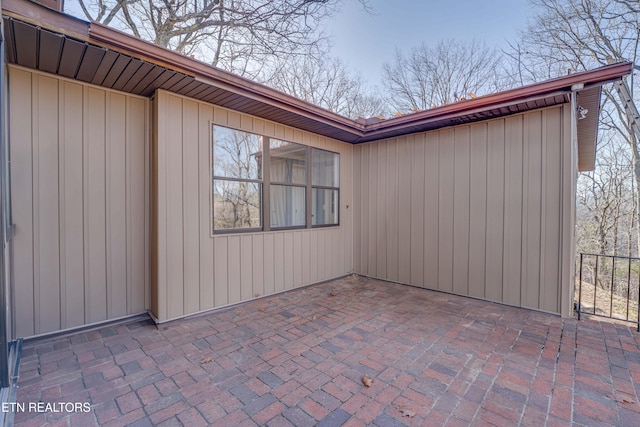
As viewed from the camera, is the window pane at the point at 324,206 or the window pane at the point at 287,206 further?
the window pane at the point at 324,206

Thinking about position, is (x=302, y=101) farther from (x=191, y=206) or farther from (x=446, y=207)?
(x=446, y=207)

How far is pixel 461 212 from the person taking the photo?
4.23 m

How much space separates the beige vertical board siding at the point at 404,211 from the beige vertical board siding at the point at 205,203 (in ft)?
9.65

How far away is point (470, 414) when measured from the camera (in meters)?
1.79

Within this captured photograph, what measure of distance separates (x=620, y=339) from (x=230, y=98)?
15.4ft

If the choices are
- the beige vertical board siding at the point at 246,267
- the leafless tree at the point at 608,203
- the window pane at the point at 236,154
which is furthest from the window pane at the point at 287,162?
the leafless tree at the point at 608,203

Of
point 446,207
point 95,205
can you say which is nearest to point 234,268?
point 95,205

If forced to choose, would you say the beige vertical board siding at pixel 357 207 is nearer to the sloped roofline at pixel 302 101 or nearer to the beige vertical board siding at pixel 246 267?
the sloped roofline at pixel 302 101

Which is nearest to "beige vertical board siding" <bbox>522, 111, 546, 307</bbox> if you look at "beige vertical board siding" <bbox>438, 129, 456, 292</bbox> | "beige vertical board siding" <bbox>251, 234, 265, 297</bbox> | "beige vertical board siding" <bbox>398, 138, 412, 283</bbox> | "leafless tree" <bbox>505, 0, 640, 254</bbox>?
"beige vertical board siding" <bbox>438, 129, 456, 292</bbox>

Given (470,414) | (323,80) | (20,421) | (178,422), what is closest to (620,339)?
(470,414)

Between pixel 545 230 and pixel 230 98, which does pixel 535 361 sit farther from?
pixel 230 98

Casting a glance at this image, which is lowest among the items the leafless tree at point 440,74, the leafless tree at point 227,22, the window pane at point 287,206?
the window pane at point 287,206

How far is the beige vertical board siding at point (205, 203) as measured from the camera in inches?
134

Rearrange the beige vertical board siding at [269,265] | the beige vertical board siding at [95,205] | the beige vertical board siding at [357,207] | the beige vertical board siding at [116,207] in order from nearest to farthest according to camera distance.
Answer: the beige vertical board siding at [95,205] < the beige vertical board siding at [116,207] < the beige vertical board siding at [269,265] < the beige vertical board siding at [357,207]
